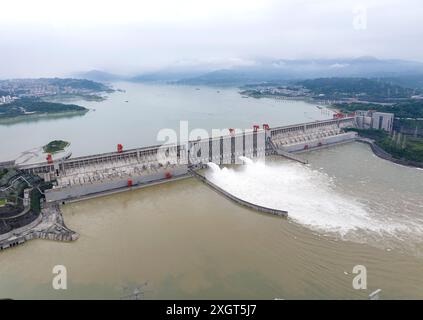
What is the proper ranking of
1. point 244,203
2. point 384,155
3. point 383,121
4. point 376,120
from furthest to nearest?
1. point 376,120
2. point 383,121
3. point 384,155
4. point 244,203

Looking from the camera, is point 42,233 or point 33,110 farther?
point 33,110

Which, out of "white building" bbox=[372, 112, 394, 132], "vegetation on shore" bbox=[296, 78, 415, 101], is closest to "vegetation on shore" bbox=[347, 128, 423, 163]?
"white building" bbox=[372, 112, 394, 132]

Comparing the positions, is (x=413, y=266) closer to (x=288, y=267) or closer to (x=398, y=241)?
(x=398, y=241)

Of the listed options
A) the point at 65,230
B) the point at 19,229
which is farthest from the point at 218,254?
the point at 19,229

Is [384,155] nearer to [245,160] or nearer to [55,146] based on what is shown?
[245,160]

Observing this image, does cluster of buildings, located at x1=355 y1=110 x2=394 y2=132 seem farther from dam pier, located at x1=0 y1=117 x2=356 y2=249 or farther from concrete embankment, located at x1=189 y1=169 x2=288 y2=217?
concrete embankment, located at x1=189 y1=169 x2=288 y2=217

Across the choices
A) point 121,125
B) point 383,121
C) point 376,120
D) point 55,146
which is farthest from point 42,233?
point 376,120

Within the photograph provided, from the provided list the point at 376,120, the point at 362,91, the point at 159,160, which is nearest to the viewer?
the point at 159,160
